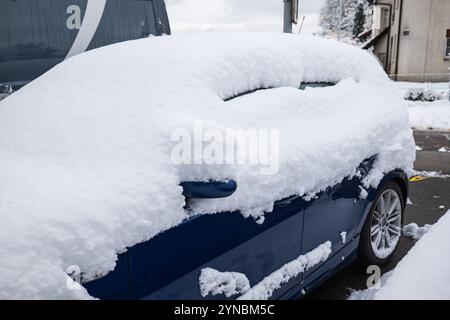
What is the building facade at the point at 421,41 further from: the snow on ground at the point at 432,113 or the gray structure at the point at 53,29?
the gray structure at the point at 53,29

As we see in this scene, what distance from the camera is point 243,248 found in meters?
2.08

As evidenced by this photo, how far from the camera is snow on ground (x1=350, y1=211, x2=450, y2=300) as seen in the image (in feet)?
8.25

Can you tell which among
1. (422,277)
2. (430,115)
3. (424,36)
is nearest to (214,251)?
(422,277)

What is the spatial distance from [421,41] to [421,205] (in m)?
19.9

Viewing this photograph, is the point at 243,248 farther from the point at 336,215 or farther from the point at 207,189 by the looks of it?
the point at 336,215

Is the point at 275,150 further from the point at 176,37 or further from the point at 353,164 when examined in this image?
the point at 176,37

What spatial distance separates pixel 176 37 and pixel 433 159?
5889mm

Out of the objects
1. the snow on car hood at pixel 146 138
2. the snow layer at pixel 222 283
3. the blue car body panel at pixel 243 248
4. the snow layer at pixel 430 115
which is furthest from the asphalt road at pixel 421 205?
the snow layer at pixel 222 283

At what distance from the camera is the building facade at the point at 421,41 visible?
835 inches

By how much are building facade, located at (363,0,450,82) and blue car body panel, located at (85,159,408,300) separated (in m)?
20.4

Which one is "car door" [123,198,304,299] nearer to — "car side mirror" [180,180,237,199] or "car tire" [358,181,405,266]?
"car side mirror" [180,180,237,199]

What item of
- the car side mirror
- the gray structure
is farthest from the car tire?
the gray structure

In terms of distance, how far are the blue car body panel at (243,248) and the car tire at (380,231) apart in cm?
22
